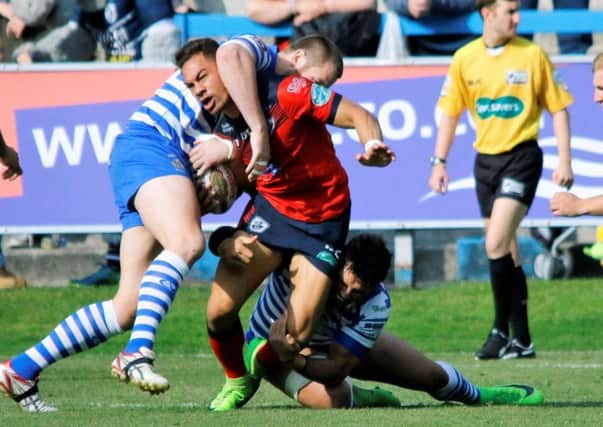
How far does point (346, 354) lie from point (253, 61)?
1537 mm

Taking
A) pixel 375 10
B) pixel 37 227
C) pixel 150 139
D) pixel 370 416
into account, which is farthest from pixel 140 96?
pixel 370 416

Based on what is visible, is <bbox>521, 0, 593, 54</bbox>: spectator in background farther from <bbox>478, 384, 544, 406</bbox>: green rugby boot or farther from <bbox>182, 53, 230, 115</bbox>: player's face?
<bbox>182, 53, 230, 115</bbox>: player's face

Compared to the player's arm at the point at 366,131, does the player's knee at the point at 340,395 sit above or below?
below

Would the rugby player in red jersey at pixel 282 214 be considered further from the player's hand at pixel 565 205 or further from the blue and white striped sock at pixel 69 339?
the player's hand at pixel 565 205

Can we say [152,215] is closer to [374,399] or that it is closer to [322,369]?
[322,369]

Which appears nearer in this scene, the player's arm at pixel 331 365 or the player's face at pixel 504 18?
the player's arm at pixel 331 365

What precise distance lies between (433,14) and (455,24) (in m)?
0.25

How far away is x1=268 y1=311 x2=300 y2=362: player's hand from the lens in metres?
7.42

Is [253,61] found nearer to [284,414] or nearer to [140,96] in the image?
[284,414]

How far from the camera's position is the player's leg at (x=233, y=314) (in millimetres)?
7547

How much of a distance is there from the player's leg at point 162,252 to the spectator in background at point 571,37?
7.69 metres

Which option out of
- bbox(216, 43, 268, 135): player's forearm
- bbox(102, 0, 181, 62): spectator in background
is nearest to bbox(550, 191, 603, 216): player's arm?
bbox(216, 43, 268, 135): player's forearm

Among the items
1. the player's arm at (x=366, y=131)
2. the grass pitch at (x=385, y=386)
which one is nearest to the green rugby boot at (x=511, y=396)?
the grass pitch at (x=385, y=386)

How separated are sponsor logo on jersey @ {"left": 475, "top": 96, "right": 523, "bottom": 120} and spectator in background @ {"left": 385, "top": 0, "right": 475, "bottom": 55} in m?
2.94
